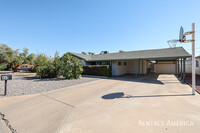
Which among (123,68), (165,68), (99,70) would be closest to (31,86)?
(99,70)

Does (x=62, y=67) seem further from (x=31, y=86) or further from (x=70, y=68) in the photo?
(x=31, y=86)

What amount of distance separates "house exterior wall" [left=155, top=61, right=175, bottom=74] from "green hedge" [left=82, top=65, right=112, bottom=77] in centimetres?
1006

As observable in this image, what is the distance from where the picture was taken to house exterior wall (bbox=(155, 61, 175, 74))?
53.0 feet

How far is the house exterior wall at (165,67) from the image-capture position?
16.1 meters

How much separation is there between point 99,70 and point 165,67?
12436mm

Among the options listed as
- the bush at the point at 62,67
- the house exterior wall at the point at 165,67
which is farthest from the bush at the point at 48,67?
the house exterior wall at the point at 165,67

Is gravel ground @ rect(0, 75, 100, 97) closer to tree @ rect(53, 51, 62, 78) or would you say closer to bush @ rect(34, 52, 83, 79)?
bush @ rect(34, 52, 83, 79)

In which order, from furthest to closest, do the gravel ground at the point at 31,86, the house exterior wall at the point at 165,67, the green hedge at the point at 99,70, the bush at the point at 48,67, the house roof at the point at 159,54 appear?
the house exterior wall at the point at 165,67 → the green hedge at the point at 99,70 → the bush at the point at 48,67 → the house roof at the point at 159,54 → the gravel ground at the point at 31,86

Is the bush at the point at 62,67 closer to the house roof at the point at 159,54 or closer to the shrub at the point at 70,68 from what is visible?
the shrub at the point at 70,68

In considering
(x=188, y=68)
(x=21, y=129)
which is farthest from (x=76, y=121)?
(x=188, y=68)

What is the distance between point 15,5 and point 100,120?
516 inches

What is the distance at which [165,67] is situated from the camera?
16.6 m

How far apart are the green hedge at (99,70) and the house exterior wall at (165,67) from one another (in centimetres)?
1006

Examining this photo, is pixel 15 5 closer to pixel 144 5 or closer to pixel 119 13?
pixel 119 13
